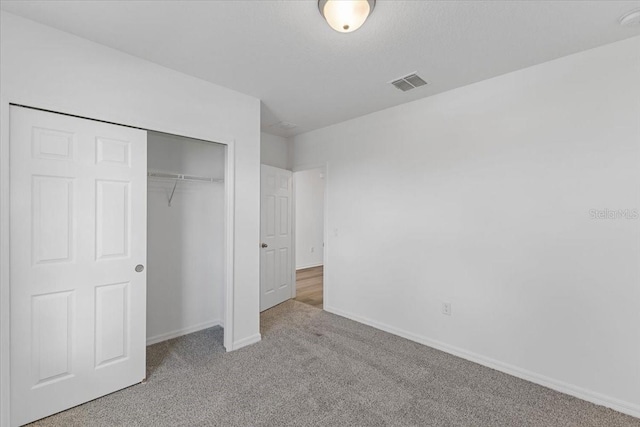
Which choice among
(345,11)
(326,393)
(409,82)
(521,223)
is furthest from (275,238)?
(345,11)

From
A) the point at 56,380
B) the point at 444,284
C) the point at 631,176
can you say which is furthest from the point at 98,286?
the point at 631,176

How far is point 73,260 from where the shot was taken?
6.61ft

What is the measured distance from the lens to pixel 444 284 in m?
2.89

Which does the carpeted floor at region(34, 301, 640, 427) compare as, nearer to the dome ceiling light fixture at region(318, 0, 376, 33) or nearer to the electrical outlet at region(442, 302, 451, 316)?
the electrical outlet at region(442, 302, 451, 316)

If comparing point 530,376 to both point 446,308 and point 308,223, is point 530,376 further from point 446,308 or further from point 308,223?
point 308,223

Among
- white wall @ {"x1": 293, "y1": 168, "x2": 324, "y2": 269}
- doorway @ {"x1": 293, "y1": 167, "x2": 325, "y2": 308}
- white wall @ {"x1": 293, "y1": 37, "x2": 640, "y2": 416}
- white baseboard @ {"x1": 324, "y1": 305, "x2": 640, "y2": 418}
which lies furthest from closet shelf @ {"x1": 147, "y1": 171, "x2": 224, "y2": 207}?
white wall @ {"x1": 293, "y1": 168, "x2": 324, "y2": 269}

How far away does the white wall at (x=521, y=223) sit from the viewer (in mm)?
2041

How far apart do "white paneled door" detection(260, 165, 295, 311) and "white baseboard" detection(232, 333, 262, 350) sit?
3.07ft

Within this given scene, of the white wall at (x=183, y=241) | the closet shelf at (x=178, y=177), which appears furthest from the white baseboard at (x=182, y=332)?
the closet shelf at (x=178, y=177)

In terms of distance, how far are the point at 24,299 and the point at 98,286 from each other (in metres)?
0.38

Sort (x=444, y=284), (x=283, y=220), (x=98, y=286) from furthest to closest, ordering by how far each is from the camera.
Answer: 1. (x=283, y=220)
2. (x=444, y=284)
3. (x=98, y=286)

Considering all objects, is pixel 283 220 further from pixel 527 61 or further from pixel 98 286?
pixel 527 61

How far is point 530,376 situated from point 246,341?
255cm

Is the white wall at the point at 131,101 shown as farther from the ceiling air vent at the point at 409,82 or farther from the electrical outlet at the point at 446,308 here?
the electrical outlet at the point at 446,308
